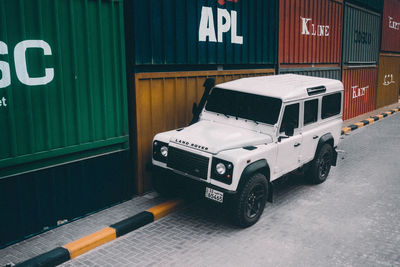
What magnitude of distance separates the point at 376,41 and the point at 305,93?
11.9 meters

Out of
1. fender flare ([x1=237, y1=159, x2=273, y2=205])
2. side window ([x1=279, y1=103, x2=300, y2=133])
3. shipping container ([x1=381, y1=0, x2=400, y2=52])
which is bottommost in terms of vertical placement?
fender flare ([x1=237, y1=159, x2=273, y2=205])

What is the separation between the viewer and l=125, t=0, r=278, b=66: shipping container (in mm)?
5918

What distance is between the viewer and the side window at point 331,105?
672cm

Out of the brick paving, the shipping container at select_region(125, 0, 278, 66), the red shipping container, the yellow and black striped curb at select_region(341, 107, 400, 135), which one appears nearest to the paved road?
the brick paving

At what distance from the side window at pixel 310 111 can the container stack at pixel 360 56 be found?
7.56 m

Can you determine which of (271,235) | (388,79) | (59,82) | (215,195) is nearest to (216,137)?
(215,195)

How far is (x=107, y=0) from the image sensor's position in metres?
5.41

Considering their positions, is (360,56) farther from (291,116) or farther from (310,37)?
(291,116)

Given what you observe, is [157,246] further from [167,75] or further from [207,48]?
[207,48]

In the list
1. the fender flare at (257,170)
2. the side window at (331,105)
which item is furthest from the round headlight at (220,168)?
the side window at (331,105)

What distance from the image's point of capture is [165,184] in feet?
17.7

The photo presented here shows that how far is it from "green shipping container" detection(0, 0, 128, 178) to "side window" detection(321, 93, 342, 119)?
→ 363 centimetres

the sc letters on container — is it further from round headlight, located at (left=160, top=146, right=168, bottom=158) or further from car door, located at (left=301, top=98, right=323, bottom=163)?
car door, located at (left=301, top=98, right=323, bottom=163)

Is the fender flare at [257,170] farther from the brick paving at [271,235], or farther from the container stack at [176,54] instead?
the container stack at [176,54]
